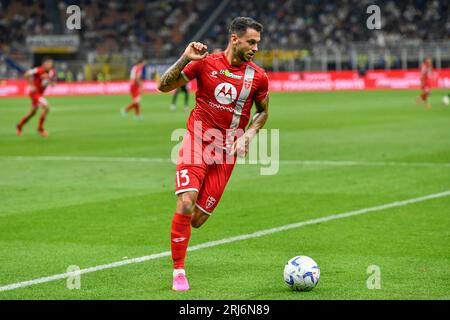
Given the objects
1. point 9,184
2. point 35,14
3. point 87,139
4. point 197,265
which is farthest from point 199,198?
point 35,14

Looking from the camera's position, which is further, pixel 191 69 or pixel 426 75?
pixel 426 75

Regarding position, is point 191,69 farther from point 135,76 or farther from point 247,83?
point 135,76

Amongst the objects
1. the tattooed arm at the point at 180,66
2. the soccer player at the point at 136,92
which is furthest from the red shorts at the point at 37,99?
the tattooed arm at the point at 180,66

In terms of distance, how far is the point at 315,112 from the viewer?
116 ft

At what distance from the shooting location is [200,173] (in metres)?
8.27

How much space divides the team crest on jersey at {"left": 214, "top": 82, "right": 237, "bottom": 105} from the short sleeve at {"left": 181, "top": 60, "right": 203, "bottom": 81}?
0.88ft

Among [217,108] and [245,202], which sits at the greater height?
[217,108]

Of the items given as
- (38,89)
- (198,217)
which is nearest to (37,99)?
(38,89)

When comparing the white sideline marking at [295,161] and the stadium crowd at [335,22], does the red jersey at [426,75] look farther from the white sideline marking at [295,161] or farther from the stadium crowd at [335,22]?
the white sideline marking at [295,161]

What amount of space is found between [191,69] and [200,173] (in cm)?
98

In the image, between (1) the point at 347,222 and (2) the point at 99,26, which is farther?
(2) the point at 99,26

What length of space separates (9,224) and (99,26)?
60.6 m

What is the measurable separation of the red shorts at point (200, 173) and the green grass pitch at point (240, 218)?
767 millimetres
